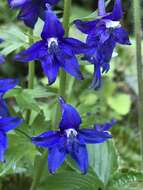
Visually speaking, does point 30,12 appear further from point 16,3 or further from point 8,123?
point 8,123

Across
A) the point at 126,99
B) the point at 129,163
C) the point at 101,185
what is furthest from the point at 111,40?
the point at 126,99

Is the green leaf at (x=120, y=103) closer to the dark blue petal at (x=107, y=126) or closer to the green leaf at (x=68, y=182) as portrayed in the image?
the green leaf at (x=68, y=182)

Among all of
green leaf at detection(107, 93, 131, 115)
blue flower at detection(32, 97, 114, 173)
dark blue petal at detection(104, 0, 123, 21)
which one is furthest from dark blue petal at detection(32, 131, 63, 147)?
green leaf at detection(107, 93, 131, 115)

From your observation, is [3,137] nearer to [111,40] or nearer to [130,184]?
[111,40]

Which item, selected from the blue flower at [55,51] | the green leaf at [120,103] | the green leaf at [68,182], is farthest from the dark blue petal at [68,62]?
the green leaf at [120,103]

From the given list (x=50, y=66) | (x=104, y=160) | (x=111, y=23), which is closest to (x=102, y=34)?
(x=111, y=23)

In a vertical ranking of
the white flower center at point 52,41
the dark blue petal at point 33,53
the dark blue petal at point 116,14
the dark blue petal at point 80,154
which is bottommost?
the dark blue petal at point 80,154

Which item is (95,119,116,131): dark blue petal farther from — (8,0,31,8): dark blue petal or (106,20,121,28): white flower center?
(8,0,31,8): dark blue petal
